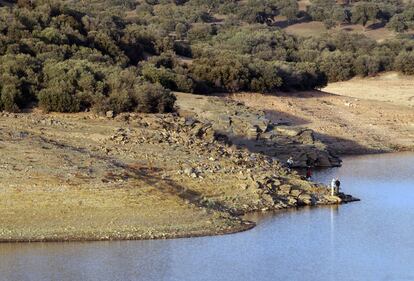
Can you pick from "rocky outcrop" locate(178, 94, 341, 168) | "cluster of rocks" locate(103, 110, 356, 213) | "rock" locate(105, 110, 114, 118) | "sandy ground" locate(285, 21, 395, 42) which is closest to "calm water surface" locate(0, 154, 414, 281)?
"cluster of rocks" locate(103, 110, 356, 213)

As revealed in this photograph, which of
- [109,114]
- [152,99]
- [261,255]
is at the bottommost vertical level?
[261,255]

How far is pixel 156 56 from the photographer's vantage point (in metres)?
57.9

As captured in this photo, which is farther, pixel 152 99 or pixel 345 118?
pixel 345 118

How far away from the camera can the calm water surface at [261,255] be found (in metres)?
22.6

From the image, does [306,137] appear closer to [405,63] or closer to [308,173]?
[308,173]

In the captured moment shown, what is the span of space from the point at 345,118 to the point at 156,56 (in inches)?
452

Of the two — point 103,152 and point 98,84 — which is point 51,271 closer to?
point 103,152

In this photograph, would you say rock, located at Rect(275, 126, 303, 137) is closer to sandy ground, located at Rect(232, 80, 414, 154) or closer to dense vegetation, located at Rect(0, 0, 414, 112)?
sandy ground, located at Rect(232, 80, 414, 154)

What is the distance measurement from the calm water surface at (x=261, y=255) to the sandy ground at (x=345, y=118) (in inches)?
820

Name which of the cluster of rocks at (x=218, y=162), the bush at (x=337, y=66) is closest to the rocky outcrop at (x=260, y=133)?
the cluster of rocks at (x=218, y=162)

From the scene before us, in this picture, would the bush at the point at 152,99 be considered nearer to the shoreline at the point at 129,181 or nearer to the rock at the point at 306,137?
the shoreline at the point at 129,181

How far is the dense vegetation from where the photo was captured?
3831 cm

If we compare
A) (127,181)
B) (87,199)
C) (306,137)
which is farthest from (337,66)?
(87,199)

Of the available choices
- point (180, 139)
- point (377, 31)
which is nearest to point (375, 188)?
point (180, 139)
